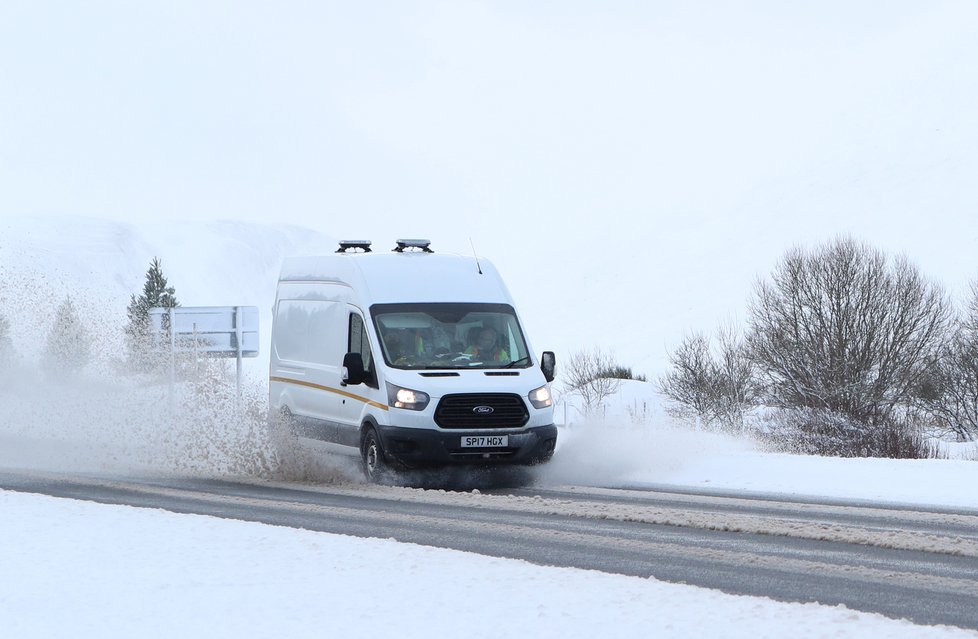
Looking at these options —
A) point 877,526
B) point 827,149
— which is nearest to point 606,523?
point 877,526

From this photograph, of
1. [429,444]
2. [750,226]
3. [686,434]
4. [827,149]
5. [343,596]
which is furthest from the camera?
Answer: [827,149]

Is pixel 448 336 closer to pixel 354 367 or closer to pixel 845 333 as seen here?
pixel 354 367

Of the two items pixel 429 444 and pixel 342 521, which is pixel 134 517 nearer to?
pixel 342 521

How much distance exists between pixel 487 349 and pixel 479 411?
1.17 metres

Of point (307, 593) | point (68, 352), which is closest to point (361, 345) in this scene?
point (307, 593)

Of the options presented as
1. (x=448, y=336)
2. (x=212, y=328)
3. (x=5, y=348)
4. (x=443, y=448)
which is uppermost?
(x=212, y=328)

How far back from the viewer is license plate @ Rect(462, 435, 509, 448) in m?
14.5

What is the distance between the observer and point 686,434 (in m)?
20.1

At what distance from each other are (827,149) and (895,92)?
626 inches

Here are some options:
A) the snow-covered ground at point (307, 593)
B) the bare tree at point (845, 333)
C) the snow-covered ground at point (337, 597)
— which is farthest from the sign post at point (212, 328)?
the snow-covered ground at point (337, 597)

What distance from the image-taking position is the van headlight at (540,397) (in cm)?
1488

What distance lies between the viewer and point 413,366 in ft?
49.2

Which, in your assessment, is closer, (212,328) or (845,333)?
(212,328)

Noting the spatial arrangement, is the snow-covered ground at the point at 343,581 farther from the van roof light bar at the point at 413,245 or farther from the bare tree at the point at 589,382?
the bare tree at the point at 589,382
